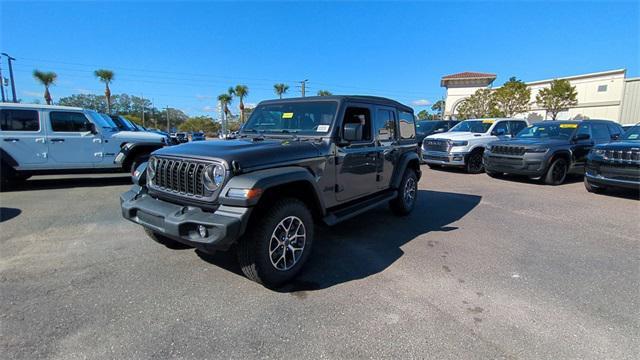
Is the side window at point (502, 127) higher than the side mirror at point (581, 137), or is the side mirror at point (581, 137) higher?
the side window at point (502, 127)

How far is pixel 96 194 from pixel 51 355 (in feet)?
18.8

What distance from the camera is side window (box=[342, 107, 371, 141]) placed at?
3.81 m

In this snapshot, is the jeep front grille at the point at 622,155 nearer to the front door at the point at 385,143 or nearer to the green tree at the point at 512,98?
the front door at the point at 385,143

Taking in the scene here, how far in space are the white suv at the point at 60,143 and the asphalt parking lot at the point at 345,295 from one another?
284 centimetres

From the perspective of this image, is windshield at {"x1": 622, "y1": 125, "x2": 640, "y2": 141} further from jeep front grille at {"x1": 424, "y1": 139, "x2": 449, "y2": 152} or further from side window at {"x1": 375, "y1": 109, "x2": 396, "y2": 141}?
side window at {"x1": 375, "y1": 109, "x2": 396, "y2": 141}

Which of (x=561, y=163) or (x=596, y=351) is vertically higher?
(x=561, y=163)

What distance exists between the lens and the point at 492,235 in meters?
4.34

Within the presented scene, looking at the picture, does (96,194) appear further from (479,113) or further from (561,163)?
(479,113)

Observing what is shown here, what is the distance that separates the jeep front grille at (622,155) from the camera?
5.97 m

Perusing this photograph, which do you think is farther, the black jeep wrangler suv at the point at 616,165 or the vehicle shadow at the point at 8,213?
the black jeep wrangler suv at the point at 616,165

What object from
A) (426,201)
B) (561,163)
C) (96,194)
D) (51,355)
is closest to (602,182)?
(561,163)

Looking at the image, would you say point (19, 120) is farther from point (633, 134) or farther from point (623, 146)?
point (633, 134)

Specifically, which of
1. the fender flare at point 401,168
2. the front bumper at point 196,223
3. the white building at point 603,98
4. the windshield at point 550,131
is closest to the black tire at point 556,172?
the windshield at point 550,131

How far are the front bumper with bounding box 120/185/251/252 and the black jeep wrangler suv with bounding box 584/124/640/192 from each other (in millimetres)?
7718
